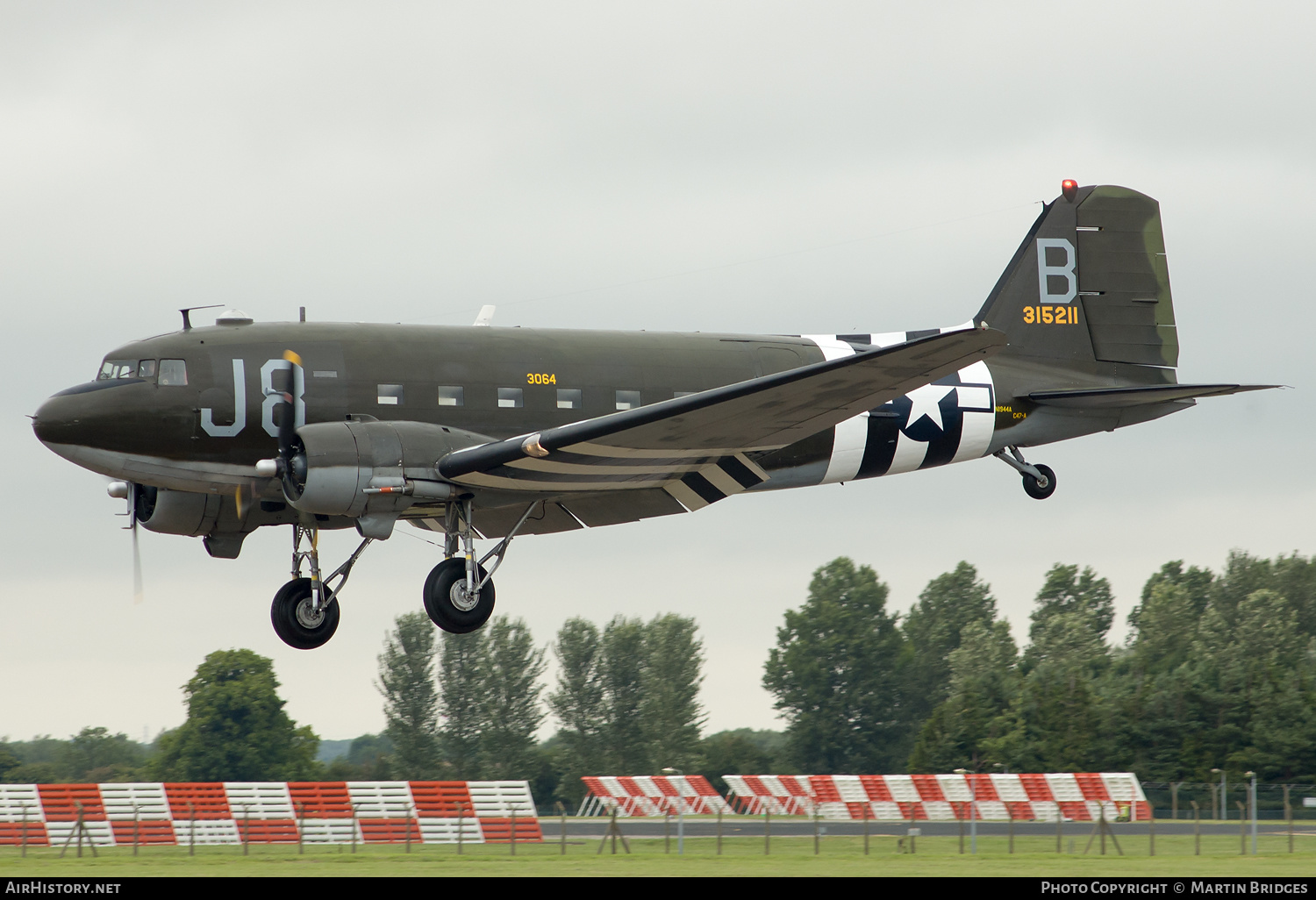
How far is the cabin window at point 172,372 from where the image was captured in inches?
819

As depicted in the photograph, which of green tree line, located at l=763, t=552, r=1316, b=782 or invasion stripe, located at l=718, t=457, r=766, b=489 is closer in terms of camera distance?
invasion stripe, located at l=718, t=457, r=766, b=489

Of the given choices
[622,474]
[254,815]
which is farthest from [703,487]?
[254,815]

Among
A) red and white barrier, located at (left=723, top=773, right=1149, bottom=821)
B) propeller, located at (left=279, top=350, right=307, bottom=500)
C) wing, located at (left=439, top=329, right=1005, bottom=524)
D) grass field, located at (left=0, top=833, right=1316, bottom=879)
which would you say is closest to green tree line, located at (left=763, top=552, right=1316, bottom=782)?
red and white barrier, located at (left=723, top=773, right=1149, bottom=821)

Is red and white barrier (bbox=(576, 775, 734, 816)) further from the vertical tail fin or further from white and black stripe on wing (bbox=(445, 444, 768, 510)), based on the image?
white and black stripe on wing (bbox=(445, 444, 768, 510))

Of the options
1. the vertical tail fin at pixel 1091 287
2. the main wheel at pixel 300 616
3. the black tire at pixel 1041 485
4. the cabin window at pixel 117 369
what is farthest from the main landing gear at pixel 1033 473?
the cabin window at pixel 117 369

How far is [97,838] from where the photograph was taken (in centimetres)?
A: 3103

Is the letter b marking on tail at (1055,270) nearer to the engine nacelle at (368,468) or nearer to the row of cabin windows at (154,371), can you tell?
the engine nacelle at (368,468)

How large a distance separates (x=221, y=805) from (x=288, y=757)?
4302 cm

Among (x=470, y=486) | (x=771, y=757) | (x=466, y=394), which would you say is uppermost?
(x=466, y=394)

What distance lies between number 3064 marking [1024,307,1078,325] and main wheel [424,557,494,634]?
1154 centimetres

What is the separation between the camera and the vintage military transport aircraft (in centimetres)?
1998

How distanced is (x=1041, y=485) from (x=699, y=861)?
8977mm
